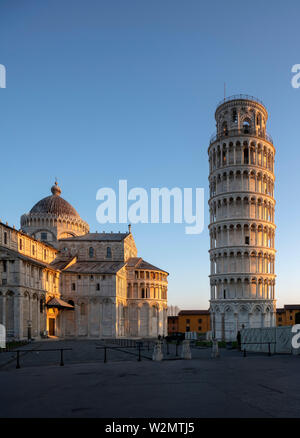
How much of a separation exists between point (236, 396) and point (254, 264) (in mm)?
51334

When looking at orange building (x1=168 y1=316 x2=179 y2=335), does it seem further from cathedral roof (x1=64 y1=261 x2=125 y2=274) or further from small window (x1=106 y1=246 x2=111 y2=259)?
cathedral roof (x1=64 y1=261 x2=125 y2=274)

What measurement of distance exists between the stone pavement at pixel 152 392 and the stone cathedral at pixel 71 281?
29.8 meters

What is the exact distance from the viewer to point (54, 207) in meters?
77.0

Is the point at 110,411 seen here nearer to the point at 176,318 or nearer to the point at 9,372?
the point at 9,372

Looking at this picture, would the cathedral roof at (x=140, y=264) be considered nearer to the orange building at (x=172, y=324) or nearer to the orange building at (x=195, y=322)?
the orange building at (x=195, y=322)

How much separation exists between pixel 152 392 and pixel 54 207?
6640 cm

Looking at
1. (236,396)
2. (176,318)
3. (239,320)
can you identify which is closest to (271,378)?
(236,396)

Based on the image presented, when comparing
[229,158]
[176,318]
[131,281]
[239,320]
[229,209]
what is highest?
[229,158]

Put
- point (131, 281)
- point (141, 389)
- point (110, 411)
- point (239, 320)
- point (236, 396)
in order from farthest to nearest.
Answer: point (131, 281) → point (239, 320) → point (141, 389) → point (236, 396) → point (110, 411)

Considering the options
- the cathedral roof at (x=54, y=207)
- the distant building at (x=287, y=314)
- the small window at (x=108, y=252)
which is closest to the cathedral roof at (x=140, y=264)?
the small window at (x=108, y=252)

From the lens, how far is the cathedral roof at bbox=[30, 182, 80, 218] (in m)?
76.7

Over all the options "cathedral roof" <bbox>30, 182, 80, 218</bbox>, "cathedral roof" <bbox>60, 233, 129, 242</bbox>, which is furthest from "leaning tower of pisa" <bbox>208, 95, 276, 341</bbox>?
"cathedral roof" <bbox>30, 182, 80, 218</bbox>

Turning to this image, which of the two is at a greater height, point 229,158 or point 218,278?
point 229,158
